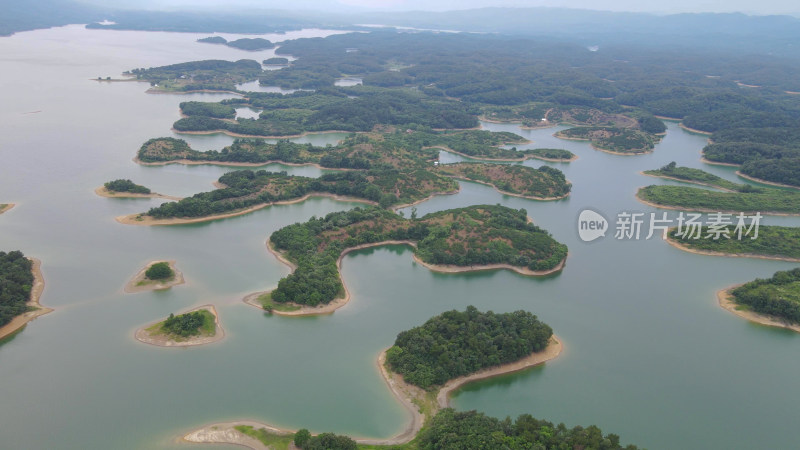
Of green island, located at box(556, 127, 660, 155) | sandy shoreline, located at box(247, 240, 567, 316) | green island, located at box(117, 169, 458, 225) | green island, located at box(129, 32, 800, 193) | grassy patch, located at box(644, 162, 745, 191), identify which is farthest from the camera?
green island, located at box(129, 32, 800, 193)

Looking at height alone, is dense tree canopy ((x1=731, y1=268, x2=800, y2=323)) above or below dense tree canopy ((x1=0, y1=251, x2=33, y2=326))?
below

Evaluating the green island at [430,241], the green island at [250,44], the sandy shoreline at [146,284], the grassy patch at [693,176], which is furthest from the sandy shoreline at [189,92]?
the grassy patch at [693,176]

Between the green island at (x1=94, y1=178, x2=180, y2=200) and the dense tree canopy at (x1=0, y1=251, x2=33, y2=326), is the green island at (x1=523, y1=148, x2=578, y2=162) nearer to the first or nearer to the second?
the green island at (x1=94, y1=178, x2=180, y2=200)

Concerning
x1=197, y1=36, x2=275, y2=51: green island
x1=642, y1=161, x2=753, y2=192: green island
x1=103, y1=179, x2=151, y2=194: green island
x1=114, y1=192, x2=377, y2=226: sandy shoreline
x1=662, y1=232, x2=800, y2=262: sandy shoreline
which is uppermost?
x1=197, y1=36, x2=275, y2=51: green island

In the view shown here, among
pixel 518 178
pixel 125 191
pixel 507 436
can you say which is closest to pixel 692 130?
pixel 518 178

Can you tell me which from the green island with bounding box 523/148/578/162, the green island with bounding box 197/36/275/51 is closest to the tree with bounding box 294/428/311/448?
the green island with bounding box 523/148/578/162

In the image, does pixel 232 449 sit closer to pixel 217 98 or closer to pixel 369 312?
pixel 369 312

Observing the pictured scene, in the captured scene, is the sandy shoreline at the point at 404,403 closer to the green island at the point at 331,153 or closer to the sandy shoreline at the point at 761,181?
the green island at the point at 331,153

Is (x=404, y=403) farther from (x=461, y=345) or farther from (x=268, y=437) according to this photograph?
(x=268, y=437)
